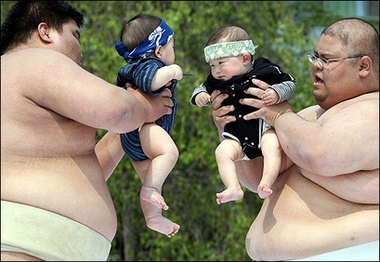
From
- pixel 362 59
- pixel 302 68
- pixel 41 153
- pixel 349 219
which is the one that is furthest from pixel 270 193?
pixel 302 68

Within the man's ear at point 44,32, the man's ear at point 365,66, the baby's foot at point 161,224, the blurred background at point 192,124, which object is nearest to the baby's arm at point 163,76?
the man's ear at point 44,32

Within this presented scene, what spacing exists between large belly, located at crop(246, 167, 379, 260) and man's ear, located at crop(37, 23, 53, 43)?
99cm

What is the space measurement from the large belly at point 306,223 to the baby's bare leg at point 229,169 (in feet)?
0.48

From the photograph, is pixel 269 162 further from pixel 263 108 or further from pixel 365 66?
pixel 365 66

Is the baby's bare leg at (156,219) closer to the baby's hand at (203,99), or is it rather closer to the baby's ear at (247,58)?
the baby's hand at (203,99)

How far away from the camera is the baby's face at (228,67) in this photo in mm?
2943

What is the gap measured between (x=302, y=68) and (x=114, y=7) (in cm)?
176

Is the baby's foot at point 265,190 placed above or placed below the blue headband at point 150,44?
below

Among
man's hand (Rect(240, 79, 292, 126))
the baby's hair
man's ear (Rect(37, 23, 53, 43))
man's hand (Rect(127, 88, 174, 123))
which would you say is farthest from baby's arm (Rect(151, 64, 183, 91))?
man's ear (Rect(37, 23, 53, 43))

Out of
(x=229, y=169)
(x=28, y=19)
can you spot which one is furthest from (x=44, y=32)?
(x=229, y=169)

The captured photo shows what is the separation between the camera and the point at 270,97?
9.34ft

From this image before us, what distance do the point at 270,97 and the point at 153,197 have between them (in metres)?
0.56

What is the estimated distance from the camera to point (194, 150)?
259 inches

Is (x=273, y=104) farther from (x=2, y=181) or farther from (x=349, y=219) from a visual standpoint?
(x=2, y=181)
